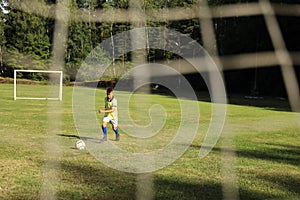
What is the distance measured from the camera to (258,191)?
4531 millimetres

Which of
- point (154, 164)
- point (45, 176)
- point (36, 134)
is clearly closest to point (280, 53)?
point (45, 176)

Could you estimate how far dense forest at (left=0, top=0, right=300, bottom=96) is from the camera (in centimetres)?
299

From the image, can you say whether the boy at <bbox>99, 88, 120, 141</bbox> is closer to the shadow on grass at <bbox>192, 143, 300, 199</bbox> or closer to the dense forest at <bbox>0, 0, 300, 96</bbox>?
the dense forest at <bbox>0, 0, 300, 96</bbox>

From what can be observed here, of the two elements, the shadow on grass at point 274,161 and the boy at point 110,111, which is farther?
the boy at point 110,111

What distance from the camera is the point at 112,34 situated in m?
3.07

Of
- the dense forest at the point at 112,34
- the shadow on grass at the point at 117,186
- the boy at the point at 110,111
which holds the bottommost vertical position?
the shadow on grass at the point at 117,186

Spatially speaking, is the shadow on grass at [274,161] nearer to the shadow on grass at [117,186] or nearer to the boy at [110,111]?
the shadow on grass at [117,186]

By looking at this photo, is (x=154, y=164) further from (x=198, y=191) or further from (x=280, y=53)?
(x=280, y=53)

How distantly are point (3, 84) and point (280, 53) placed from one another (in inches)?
1358

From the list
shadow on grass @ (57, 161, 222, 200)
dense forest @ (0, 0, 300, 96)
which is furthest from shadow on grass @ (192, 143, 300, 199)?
dense forest @ (0, 0, 300, 96)

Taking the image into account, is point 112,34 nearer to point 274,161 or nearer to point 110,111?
point 274,161

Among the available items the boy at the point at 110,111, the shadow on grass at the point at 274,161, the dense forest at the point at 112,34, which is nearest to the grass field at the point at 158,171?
the shadow on grass at the point at 274,161

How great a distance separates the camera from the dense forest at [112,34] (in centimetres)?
299

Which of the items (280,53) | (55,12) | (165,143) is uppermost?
(55,12)
